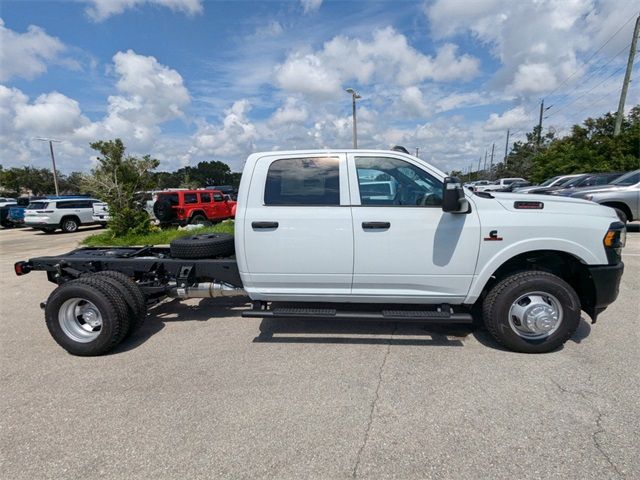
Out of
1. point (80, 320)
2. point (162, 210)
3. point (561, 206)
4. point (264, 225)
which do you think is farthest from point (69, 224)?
point (561, 206)

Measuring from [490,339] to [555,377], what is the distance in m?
0.79

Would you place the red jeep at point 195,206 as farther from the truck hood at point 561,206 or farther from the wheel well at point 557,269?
the truck hood at point 561,206

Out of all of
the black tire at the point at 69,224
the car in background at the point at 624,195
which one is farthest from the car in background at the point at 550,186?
the black tire at the point at 69,224

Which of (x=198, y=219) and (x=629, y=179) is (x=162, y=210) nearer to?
(x=198, y=219)

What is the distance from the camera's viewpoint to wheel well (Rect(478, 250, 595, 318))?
3521mm

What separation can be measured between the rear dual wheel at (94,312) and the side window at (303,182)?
5.96 feet

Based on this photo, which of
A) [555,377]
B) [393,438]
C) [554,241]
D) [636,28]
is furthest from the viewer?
[636,28]

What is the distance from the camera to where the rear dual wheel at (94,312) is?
363 centimetres

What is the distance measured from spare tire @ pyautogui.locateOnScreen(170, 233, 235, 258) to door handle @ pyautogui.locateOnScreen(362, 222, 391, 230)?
1.71m

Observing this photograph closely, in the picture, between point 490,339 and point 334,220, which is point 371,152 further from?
point 490,339

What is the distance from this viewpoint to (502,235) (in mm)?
3350

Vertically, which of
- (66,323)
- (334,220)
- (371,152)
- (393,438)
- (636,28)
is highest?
(636,28)

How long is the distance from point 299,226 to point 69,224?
734 inches

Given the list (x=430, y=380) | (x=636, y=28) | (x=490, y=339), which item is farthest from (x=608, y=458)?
(x=636, y=28)
